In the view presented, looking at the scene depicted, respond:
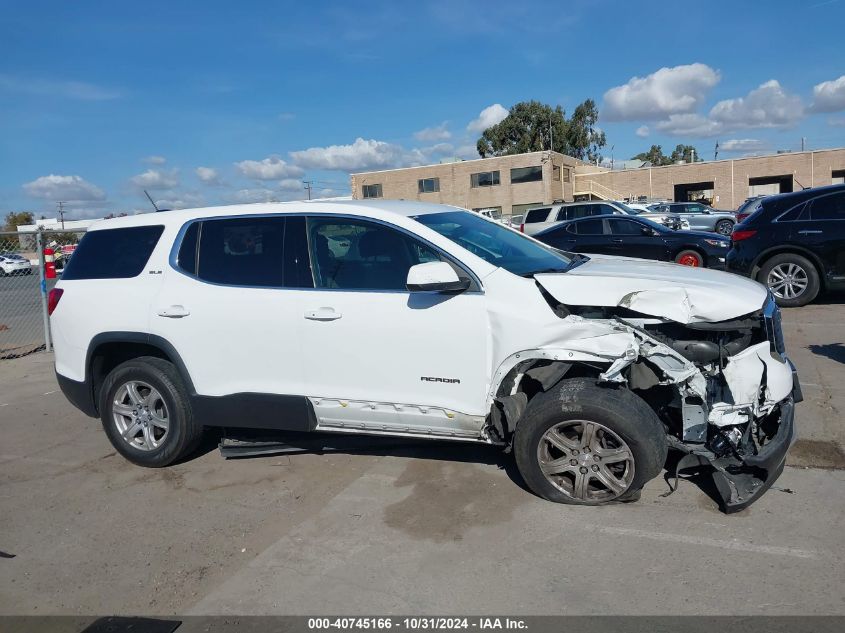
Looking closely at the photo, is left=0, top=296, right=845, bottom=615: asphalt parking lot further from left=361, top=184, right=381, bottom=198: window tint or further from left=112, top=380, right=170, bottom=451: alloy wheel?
left=361, top=184, right=381, bottom=198: window tint

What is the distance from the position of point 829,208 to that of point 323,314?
330 inches

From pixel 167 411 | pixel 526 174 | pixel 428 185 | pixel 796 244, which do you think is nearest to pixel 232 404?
pixel 167 411

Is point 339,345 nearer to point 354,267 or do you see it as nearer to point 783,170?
point 354,267

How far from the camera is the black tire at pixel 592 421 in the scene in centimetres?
407

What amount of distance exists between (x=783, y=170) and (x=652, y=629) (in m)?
54.1

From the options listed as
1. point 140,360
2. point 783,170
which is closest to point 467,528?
point 140,360

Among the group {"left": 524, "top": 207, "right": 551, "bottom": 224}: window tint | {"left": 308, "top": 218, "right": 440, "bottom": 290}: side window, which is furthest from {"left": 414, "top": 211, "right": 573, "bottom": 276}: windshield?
{"left": 524, "top": 207, "right": 551, "bottom": 224}: window tint

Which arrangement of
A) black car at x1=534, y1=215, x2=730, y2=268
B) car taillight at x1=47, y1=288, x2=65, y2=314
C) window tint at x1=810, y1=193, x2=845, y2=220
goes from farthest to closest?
black car at x1=534, y1=215, x2=730, y2=268, window tint at x1=810, y1=193, x2=845, y2=220, car taillight at x1=47, y1=288, x2=65, y2=314

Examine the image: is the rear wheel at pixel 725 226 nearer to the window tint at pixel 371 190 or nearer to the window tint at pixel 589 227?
the window tint at pixel 589 227

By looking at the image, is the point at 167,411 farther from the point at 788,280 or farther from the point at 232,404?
the point at 788,280

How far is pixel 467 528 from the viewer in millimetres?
4211

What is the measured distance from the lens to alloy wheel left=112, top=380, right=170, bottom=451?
17.6 feet

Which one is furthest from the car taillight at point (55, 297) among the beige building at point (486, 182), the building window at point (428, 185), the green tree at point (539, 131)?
the green tree at point (539, 131)

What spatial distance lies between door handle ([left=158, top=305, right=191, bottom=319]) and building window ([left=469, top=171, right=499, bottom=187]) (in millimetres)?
52944
